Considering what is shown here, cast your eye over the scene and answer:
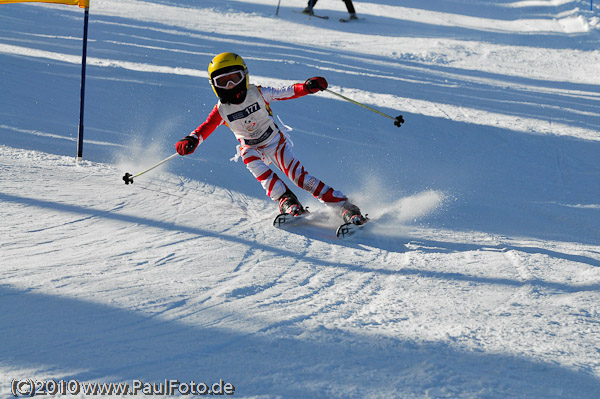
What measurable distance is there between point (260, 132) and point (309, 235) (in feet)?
3.77

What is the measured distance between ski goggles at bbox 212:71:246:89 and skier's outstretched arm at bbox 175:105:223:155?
1.28 ft

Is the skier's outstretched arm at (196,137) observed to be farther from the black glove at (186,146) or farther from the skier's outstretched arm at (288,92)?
the skier's outstretched arm at (288,92)

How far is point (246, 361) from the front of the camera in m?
2.99

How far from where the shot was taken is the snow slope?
3.00m

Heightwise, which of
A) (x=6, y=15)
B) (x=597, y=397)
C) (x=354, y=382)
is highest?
(x=597, y=397)

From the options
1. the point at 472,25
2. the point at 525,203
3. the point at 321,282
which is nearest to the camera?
the point at 321,282

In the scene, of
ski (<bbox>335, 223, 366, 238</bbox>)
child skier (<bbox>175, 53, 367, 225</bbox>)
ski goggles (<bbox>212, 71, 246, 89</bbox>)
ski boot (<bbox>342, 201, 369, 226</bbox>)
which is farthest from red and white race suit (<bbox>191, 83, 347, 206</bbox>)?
ski (<bbox>335, 223, 366, 238</bbox>)

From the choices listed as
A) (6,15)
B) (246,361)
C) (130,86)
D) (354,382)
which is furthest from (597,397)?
(6,15)

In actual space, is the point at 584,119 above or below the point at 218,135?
above

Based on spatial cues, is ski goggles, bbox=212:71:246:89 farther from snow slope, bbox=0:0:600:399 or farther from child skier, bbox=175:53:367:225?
snow slope, bbox=0:0:600:399

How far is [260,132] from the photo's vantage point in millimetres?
5637

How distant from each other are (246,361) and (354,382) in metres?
0.54

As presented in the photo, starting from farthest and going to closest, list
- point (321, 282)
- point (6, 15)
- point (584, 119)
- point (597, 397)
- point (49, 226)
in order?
point (6, 15)
point (584, 119)
point (49, 226)
point (321, 282)
point (597, 397)

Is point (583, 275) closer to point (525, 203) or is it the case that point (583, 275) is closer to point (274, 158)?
point (525, 203)
